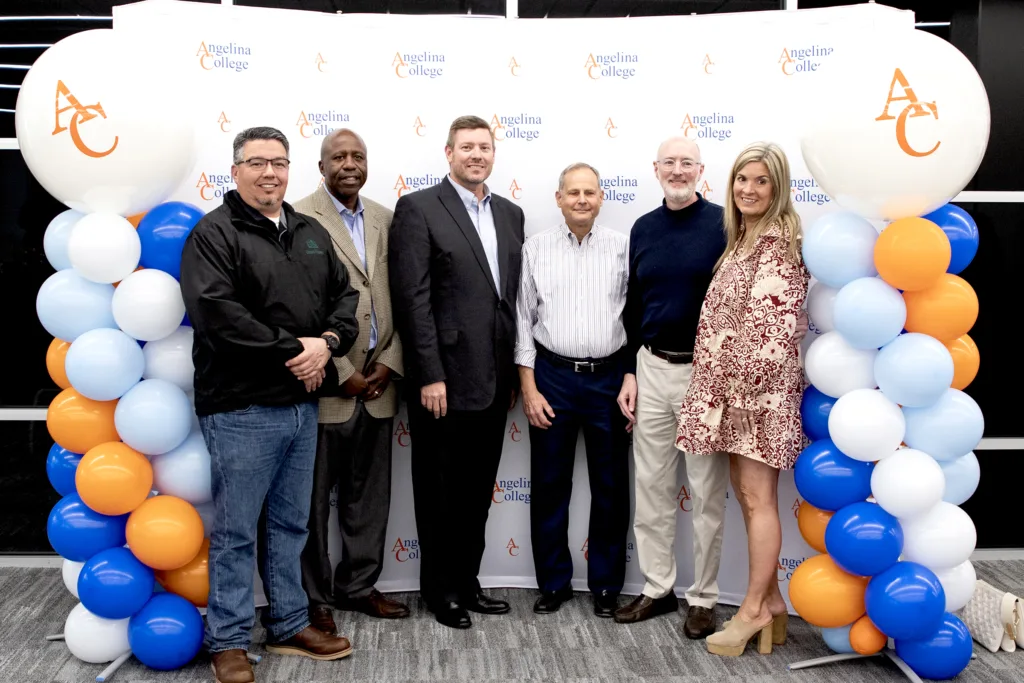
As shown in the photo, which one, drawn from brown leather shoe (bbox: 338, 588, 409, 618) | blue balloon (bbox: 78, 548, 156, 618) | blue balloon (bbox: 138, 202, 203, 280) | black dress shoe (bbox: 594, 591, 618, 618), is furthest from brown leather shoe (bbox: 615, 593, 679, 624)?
blue balloon (bbox: 138, 202, 203, 280)

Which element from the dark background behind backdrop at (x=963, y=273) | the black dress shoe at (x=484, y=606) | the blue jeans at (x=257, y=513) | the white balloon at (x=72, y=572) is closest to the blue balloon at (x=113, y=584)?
the white balloon at (x=72, y=572)

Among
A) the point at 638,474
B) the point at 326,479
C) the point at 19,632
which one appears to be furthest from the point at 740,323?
the point at 19,632

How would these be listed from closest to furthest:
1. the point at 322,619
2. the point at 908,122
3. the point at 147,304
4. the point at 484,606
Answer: the point at 908,122, the point at 147,304, the point at 322,619, the point at 484,606

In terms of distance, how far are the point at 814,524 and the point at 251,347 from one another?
204 cm

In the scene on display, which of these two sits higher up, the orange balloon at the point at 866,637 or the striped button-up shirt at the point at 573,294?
the striped button-up shirt at the point at 573,294

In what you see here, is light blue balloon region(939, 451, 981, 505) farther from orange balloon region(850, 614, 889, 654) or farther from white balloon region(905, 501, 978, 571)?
orange balloon region(850, 614, 889, 654)

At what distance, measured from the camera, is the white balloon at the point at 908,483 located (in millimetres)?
2666

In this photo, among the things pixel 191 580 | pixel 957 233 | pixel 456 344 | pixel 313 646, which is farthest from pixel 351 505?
pixel 957 233

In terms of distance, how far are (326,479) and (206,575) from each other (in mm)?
565

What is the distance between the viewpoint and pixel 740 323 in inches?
113

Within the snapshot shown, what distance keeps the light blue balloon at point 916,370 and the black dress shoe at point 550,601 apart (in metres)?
1.54

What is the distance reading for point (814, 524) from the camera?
3027 millimetres

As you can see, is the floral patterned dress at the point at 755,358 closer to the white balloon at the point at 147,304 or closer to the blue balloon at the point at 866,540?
the blue balloon at the point at 866,540

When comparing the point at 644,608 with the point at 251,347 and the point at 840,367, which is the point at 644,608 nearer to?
the point at 840,367
